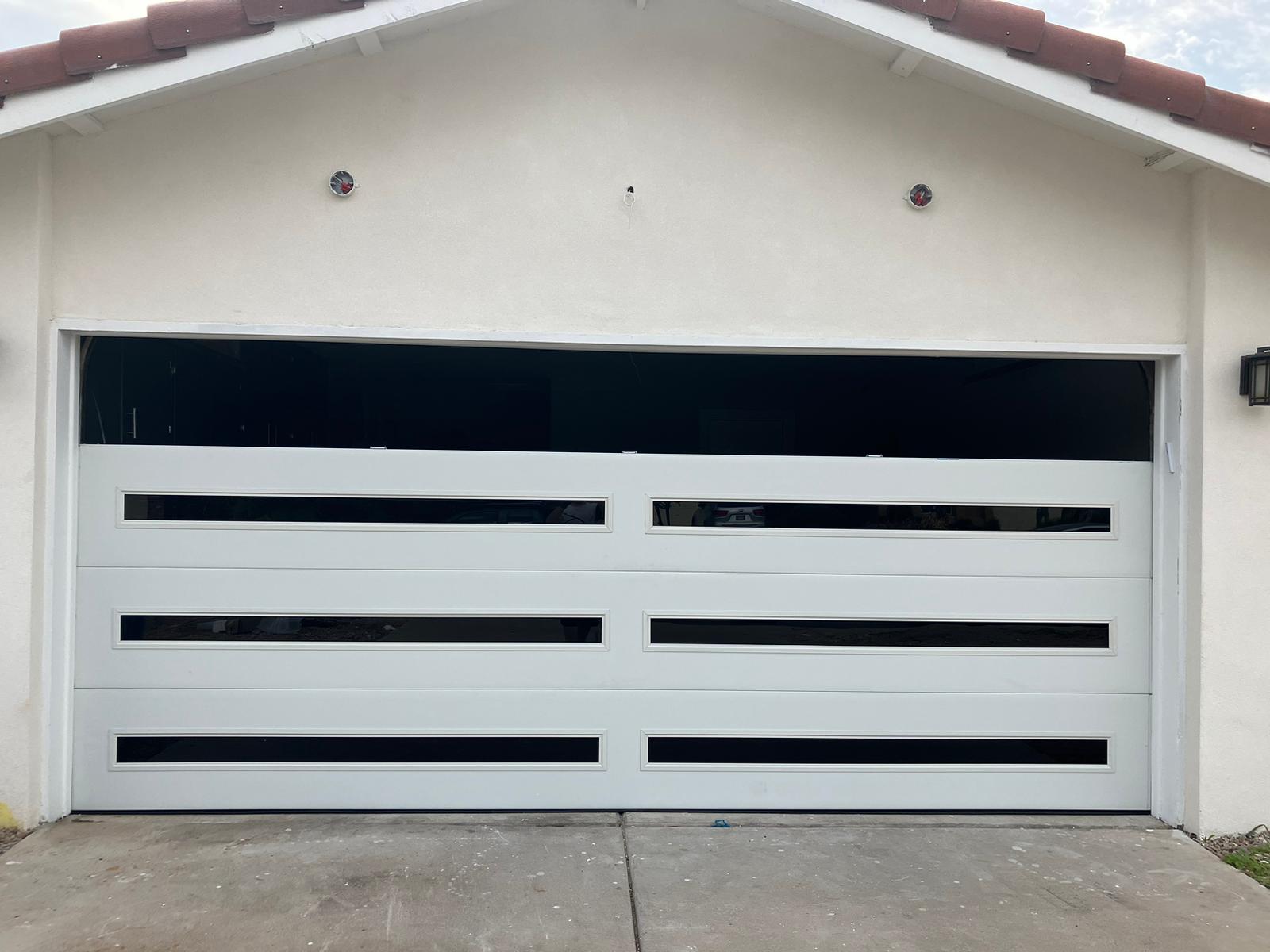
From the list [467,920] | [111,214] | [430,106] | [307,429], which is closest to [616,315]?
[430,106]

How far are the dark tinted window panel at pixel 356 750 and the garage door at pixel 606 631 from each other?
13 mm

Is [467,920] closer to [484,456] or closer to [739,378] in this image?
[484,456]

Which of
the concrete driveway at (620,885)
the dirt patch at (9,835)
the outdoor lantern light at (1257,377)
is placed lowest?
the concrete driveway at (620,885)

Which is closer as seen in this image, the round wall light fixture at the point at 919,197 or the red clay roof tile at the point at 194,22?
the red clay roof tile at the point at 194,22

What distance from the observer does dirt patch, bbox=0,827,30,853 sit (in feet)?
13.5

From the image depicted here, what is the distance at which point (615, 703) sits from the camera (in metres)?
4.62

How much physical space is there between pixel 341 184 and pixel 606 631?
2565 mm

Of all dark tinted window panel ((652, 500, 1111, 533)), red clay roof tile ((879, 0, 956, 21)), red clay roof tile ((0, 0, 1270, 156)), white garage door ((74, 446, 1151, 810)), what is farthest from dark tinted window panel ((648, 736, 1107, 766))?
red clay roof tile ((879, 0, 956, 21))

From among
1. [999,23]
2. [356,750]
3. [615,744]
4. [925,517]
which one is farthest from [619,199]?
[356,750]

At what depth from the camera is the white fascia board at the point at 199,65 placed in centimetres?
384

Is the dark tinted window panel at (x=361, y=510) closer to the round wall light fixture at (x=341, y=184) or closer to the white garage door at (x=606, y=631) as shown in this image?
the white garage door at (x=606, y=631)

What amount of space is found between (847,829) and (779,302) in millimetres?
2635

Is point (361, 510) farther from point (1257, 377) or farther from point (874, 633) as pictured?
point (1257, 377)

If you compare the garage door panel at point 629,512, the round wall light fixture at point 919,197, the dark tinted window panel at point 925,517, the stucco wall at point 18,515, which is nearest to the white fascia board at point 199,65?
the stucco wall at point 18,515
